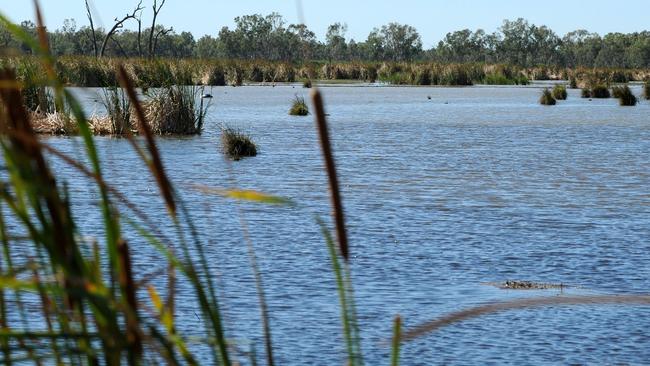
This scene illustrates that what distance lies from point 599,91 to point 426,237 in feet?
126

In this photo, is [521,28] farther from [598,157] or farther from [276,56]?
[598,157]

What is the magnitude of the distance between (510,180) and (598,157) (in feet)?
13.9

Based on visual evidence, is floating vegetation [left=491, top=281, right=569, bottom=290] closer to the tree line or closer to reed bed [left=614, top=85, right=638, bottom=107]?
reed bed [left=614, top=85, right=638, bottom=107]

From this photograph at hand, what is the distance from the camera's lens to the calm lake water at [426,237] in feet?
19.6

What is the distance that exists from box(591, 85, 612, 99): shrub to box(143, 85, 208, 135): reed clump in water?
27705mm

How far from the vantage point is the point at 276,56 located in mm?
126375

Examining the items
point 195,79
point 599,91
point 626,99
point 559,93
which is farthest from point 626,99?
point 195,79

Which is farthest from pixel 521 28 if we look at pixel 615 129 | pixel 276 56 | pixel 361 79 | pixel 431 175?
pixel 431 175

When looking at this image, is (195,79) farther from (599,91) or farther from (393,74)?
(393,74)

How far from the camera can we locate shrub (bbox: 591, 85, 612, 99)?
46.0m

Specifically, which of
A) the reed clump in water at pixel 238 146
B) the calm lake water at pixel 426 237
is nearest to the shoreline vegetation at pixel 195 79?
the calm lake water at pixel 426 237

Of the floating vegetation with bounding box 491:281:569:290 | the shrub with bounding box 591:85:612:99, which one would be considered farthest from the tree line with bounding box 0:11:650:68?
the floating vegetation with bounding box 491:281:569:290

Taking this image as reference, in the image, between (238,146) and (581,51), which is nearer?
(238,146)

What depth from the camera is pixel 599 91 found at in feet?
151
